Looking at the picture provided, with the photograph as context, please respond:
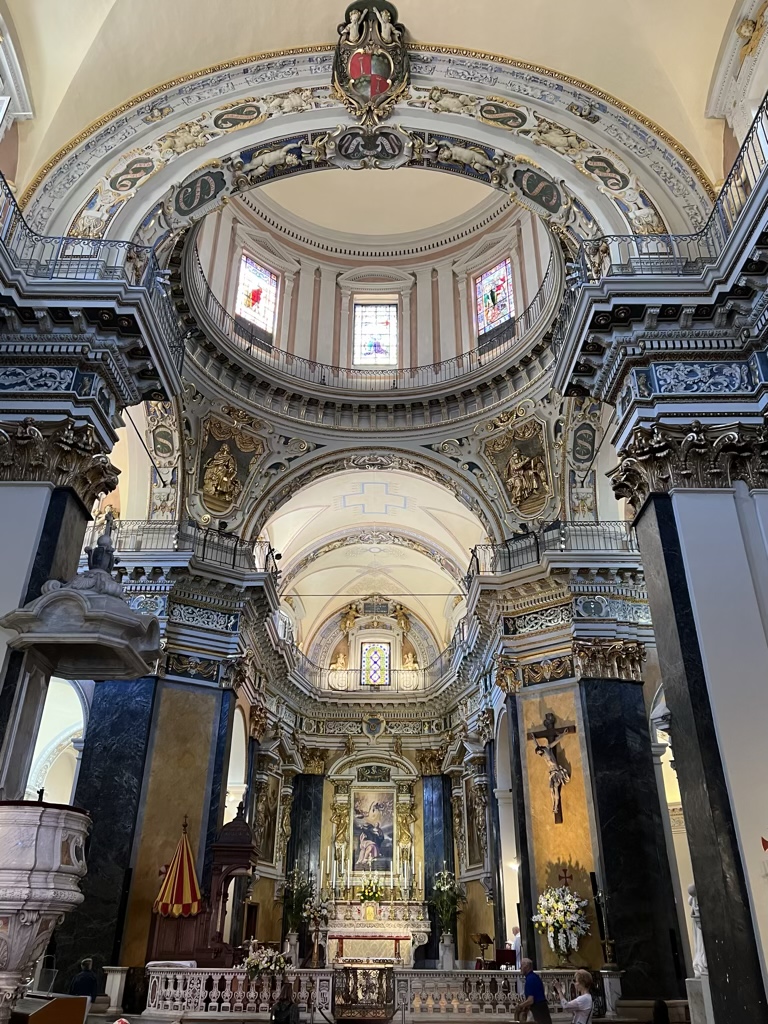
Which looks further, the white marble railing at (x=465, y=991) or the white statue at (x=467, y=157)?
the white marble railing at (x=465, y=991)

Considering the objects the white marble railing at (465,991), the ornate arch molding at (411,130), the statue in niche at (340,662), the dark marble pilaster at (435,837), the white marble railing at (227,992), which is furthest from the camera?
the statue in niche at (340,662)

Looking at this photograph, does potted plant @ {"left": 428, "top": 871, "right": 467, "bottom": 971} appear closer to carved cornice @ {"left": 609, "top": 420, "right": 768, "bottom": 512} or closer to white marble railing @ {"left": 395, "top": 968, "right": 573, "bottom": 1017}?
white marble railing @ {"left": 395, "top": 968, "right": 573, "bottom": 1017}

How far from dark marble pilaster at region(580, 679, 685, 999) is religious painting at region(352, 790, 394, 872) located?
1276 centimetres

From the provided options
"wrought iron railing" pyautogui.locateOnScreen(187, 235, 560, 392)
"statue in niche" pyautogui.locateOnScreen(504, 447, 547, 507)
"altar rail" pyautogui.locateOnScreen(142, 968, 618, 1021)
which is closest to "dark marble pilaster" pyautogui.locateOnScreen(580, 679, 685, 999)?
"altar rail" pyautogui.locateOnScreen(142, 968, 618, 1021)

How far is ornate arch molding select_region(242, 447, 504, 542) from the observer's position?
17422mm

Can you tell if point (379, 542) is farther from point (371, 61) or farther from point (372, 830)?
point (371, 61)

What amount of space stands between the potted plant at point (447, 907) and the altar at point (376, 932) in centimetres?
91

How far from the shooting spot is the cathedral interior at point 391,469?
793 cm

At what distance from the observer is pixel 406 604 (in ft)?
93.5

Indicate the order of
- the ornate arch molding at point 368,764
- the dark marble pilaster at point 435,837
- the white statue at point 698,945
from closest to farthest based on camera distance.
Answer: the white statue at point 698,945, the dark marble pilaster at point 435,837, the ornate arch molding at point 368,764

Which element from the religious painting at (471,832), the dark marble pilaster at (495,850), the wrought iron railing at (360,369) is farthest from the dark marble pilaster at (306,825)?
the wrought iron railing at (360,369)

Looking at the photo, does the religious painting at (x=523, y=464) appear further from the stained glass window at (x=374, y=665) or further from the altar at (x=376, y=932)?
the altar at (x=376, y=932)

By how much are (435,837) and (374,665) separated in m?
6.25

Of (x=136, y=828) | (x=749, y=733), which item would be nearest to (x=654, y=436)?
(x=749, y=733)
